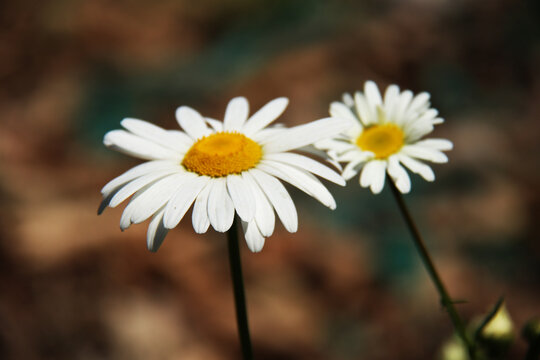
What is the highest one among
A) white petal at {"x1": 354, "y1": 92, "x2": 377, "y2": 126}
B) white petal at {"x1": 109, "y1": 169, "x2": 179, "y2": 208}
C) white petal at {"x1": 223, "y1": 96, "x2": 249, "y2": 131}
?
white petal at {"x1": 223, "y1": 96, "x2": 249, "y2": 131}

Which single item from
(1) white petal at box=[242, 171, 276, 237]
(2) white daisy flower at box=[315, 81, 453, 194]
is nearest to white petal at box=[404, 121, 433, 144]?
(2) white daisy flower at box=[315, 81, 453, 194]

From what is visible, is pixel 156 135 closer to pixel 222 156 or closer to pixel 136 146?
pixel 136 146

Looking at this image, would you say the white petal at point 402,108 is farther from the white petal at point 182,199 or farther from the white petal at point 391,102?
the white petal at point 182,199

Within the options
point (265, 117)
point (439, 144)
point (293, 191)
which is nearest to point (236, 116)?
point (265, 117)

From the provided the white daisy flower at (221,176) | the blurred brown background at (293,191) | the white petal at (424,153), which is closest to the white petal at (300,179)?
the white daisy flower at (221,176)

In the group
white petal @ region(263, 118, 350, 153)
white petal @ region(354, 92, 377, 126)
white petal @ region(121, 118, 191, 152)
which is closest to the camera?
white petal @ region(263, 118, 350, 153)

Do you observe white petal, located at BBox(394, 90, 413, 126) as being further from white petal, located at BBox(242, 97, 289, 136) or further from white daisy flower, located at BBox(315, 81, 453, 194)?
white petal, located at BBox(242, 97, 289, 136)

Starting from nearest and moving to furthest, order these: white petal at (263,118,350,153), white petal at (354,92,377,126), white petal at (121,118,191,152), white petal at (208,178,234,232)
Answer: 1. white petal at (208,178,234,232)
2. white petal at (263,118,350,153)
3. white petal at (121,118,191,152)
4. white petal at (354,92,377,126)
